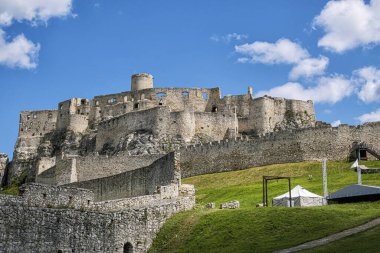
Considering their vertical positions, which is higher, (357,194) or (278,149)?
(278,149)

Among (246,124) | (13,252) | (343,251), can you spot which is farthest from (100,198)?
(246,124)

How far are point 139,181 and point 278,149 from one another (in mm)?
25574

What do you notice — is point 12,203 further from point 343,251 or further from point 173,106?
point 173,106

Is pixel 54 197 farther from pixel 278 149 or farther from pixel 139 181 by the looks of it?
pixel 278 149

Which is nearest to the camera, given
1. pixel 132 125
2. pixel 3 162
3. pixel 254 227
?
pixel 254 227

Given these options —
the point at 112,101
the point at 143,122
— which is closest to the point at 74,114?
the point at 112,101

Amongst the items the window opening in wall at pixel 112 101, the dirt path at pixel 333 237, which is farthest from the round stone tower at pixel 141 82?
the dirt path at pixel 333 237

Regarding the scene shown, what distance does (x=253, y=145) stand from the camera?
216 feet

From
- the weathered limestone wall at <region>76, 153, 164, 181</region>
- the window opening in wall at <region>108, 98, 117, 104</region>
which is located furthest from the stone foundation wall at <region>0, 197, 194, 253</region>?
the window opening in wall at <region>108, 98, 117, 104</region>

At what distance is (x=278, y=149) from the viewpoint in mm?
64000

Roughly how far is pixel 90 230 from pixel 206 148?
43.4 metres

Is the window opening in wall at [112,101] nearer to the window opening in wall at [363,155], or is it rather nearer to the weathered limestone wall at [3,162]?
the weathered limestone wall at [3,162]

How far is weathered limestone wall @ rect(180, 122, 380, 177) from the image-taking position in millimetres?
61594

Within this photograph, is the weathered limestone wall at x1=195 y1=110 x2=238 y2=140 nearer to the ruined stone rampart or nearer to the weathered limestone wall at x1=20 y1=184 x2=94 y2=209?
the ruined stone rampart
